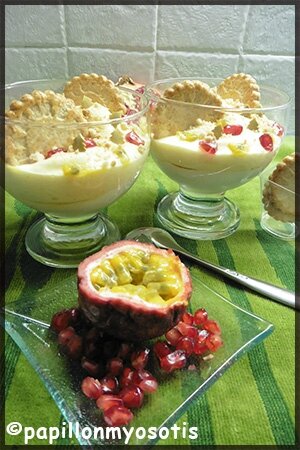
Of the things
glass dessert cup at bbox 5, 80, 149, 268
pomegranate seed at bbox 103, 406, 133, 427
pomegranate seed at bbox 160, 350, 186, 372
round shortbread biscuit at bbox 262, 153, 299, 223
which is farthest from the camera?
round shortbread biscuit at bbox 262, 153, 299, 223

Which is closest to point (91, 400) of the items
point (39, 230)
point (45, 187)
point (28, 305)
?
point (28, 305)

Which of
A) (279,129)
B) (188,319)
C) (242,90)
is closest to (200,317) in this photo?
(188,319)

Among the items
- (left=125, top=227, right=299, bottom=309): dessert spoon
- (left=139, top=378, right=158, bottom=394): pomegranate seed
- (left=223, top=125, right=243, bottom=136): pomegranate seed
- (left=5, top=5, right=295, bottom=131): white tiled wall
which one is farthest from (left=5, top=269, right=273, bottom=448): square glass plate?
(left=5, top=5, right=295, bottom=131): white tiled wall

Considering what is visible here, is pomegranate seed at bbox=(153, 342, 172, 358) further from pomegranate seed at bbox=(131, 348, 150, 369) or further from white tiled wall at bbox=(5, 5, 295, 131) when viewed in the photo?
white tiled wall at bbox=(5, 5, 295, 131)

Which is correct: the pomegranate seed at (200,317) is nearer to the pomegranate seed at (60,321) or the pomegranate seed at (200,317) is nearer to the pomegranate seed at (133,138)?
the pomegranate seed at (60,321)

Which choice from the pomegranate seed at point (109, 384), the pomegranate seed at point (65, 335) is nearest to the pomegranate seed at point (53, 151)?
the pomegranate seed at point (65, 335)

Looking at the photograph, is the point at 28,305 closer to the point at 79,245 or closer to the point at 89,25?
the point at 79,245
